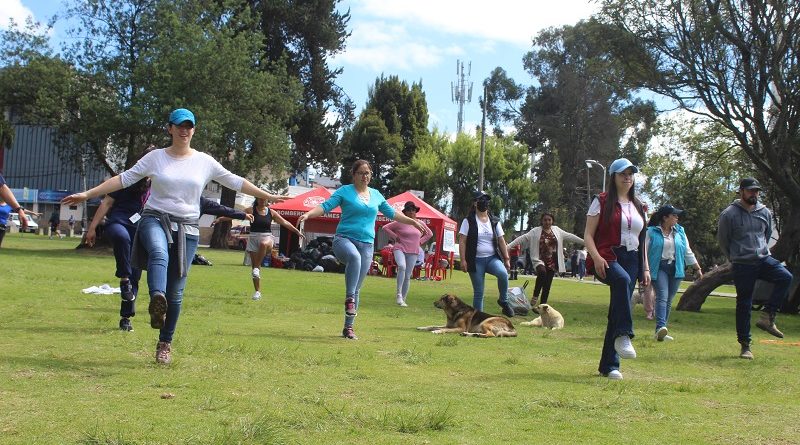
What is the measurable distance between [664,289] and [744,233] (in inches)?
103

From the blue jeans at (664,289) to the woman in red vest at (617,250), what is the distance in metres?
4.31

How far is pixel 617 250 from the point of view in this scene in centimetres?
768

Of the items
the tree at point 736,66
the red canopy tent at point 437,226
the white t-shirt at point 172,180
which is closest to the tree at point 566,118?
the red canopy tent at point 437,226

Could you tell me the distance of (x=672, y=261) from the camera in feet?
41.4

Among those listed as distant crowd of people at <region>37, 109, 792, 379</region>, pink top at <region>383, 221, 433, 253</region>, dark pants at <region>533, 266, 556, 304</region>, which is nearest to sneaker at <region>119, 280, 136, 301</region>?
A: distant crowd of people at <region>37, 109, 792, 379</region>

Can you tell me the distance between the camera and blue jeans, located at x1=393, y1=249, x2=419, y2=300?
16.2m

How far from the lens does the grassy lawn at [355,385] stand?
484 centimetres

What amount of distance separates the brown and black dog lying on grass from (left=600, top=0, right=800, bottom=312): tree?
1047 centimetres

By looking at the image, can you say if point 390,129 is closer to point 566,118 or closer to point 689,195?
point 566,118

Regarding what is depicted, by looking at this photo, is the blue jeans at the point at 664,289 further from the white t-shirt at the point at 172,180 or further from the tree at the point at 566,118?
the tree at the point at 566,118

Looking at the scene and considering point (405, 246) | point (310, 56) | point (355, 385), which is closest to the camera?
point (355, 385)

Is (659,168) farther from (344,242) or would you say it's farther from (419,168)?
(344,242)

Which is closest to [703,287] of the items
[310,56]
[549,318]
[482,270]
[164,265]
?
[549,318]

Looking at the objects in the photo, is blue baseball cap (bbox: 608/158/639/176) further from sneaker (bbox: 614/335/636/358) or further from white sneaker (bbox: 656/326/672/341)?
white sneaker (bbox: 656/326/672/341)
